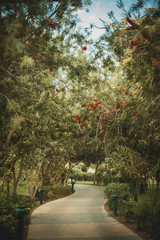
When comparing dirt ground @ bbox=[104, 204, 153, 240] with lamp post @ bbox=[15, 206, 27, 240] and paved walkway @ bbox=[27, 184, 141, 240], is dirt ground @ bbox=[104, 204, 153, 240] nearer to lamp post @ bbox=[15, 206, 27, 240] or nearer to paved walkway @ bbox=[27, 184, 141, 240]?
paved walkway @ bbox=[27, 184, 141, 240]

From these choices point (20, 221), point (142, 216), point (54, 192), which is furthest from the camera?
point (54, 192)

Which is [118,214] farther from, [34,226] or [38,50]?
[38,50]

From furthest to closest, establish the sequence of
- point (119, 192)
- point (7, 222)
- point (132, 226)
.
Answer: point (119, 192) → point (132, 226) → point (7, 222)

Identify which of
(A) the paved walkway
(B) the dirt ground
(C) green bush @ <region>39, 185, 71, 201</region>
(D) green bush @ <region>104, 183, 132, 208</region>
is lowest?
(A) the paved walkway

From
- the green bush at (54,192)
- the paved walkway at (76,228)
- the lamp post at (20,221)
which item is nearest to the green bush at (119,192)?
the paved walkway at (76,228)

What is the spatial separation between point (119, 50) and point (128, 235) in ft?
16.9

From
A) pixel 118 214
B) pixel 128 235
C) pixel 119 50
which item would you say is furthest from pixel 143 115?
pixel 118 214

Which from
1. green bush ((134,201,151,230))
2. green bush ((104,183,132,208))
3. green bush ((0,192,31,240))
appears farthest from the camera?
green bush ((104,183,132,208))

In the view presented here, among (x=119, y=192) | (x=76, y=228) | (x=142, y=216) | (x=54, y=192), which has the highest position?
(x=119, y=192)

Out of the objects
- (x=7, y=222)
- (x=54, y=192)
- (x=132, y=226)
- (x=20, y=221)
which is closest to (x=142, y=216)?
(x=132, y=226)

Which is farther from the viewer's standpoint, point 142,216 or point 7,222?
point 142,216

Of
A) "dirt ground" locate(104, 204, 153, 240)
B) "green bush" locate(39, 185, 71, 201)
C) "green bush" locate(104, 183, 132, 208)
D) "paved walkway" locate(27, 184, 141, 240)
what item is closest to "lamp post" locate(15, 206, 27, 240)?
"paved walkway" locate(27, 184, 141, 240)

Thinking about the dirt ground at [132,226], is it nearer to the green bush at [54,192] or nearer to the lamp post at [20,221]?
the lamp post at [20,221]

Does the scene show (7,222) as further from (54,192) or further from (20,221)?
(54,192)
